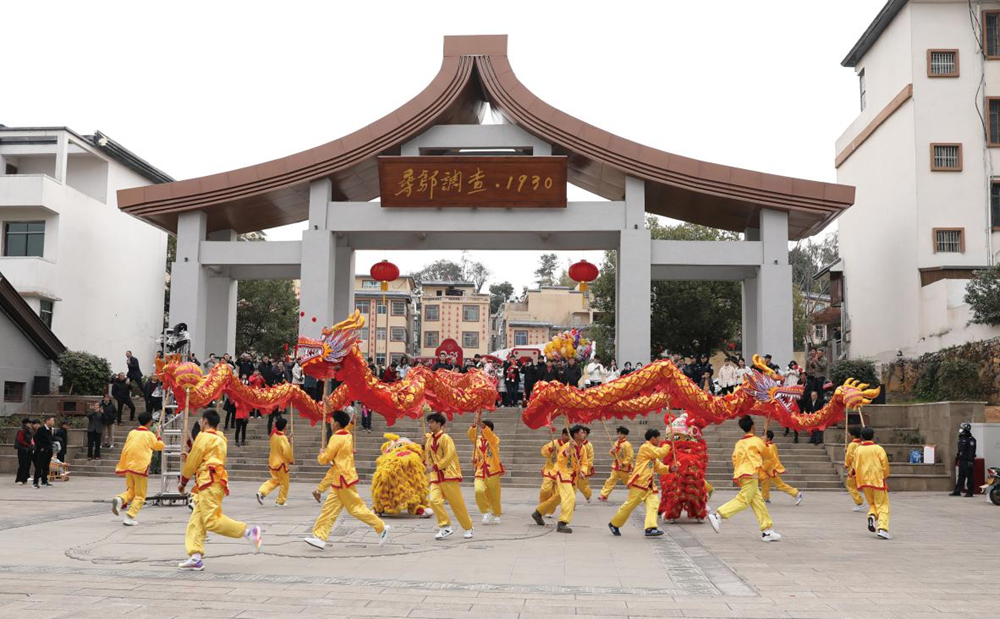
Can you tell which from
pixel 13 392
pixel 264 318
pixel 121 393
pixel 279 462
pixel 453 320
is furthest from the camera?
pixel 453 320

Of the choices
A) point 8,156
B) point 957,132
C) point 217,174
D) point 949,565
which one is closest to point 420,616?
point 949,565

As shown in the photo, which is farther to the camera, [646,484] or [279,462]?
[279,462]

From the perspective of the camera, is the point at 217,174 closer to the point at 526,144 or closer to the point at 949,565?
the point at 526,144

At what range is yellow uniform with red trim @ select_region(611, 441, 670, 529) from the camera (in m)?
11.2

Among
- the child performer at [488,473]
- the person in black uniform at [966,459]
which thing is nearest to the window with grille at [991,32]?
the person in black uniform at [966,459]

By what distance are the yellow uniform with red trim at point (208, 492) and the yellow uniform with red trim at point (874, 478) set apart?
26.0 ft

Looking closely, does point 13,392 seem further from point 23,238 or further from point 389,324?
point 389,324

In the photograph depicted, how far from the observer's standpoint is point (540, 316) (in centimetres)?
6319

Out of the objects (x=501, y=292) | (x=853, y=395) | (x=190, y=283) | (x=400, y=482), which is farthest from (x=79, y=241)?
(x=501, y=292)

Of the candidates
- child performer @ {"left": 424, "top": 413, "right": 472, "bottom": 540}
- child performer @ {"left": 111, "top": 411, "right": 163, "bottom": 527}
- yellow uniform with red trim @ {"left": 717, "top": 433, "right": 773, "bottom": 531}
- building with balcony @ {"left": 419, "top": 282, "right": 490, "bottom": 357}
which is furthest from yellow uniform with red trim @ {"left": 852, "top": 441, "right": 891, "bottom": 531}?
building with balcony @ {"left": 419, "top": 282, "right": 490, "bottom": 357}

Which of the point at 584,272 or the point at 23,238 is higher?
the point at 23,238

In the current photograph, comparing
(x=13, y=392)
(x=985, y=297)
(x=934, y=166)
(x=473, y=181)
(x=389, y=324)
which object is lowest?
(x=13, y=392)

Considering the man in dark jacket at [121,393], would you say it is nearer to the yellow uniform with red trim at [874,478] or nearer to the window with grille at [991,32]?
the yellow uniform with red trim at [874,478]

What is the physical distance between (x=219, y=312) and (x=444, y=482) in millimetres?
18634
